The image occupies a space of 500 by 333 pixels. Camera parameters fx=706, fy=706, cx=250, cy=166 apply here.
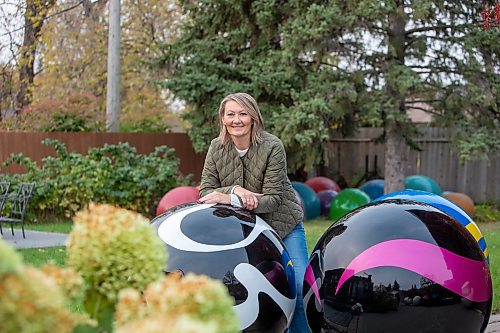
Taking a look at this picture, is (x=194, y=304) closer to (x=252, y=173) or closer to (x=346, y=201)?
(x=252, y=173)

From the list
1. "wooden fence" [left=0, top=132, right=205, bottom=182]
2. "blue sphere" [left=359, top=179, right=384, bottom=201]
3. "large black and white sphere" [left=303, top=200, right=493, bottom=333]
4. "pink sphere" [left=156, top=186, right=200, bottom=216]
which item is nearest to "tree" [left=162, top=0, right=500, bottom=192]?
"blue sphere" [left=359, top=179, right=384, bottom=201]

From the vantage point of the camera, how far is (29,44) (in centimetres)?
2345

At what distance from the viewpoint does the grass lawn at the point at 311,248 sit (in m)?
9.10

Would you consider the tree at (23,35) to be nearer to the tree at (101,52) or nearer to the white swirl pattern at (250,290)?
the tree at (101,52)

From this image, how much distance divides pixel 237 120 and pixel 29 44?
2056 cm

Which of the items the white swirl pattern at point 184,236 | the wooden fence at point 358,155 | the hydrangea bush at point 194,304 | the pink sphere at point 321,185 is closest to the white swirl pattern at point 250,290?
the white swirl pattern at point 184,236

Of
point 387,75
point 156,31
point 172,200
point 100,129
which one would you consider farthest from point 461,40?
point 156,31

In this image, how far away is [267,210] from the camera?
4625 mm

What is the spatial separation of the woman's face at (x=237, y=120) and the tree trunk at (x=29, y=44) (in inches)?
750

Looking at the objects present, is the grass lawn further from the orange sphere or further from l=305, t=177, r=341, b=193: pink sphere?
l=305, t=177, r=341, b=193: pink sphere

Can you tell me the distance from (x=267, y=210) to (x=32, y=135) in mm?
13928

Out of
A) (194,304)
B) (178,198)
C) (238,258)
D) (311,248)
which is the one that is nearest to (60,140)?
(178,198)

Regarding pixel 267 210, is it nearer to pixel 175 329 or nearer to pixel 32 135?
pixel 175 329

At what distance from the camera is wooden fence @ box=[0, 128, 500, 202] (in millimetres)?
17453
